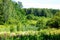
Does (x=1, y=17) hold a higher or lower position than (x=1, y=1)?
lower

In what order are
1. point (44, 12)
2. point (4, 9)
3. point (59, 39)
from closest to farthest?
1. point (59, 39)
2. point (4, 9)
3. point (44, 12)

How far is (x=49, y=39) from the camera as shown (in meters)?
15.7

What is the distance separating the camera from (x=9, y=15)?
171 feet

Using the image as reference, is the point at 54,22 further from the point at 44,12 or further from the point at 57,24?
the point at 44,12

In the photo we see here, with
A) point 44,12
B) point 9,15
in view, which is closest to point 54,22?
point 9,15

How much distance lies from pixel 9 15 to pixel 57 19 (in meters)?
10.7

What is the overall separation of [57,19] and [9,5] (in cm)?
1106

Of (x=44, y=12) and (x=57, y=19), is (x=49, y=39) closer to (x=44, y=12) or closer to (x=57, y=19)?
(x=57, y=19)

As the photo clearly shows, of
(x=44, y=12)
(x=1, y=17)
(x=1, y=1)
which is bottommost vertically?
(x=44, y=12)

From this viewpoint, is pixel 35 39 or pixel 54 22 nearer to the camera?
pixel 35 39

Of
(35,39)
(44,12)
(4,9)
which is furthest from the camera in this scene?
(44,12)

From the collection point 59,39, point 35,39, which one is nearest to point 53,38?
point 59,39

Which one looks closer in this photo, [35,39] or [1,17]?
[35,39]

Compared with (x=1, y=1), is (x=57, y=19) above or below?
below
